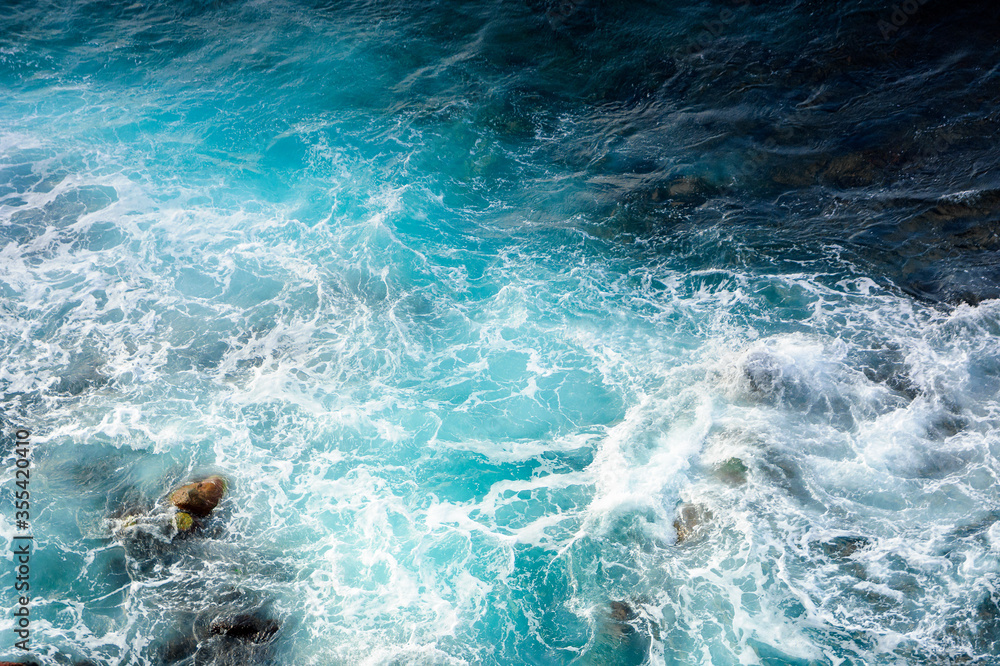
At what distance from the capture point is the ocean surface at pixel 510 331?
1473 centimetres

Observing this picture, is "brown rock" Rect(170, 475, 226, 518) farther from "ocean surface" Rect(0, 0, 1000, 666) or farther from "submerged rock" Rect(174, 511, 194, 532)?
"ocean surface" Rect(0, 0, 1000, 666)

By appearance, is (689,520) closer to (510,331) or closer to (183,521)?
(510,331)

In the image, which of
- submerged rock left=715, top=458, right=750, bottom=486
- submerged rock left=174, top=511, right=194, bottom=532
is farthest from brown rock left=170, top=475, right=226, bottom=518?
submerged rock left=715, top=458, right=750, bottom=486

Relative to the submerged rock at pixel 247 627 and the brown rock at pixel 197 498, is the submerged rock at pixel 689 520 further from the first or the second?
the brown rock at pixel 197 498

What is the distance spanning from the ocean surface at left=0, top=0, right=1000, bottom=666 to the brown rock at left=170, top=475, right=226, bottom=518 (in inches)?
15.2

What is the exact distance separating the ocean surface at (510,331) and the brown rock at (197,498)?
1.26 feet

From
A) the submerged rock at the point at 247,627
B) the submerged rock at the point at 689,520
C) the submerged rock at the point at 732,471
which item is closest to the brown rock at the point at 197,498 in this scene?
the submerged rock at the point at 247,627

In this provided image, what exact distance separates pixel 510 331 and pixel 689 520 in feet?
27.9

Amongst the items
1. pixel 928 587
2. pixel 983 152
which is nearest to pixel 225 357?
pixel 928 587

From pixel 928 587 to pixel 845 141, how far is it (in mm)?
16836

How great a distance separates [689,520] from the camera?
1576cm

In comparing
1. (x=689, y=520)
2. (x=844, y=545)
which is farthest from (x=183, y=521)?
(x=844, y=545)

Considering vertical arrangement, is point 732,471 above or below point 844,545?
above

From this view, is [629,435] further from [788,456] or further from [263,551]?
[263,551]
